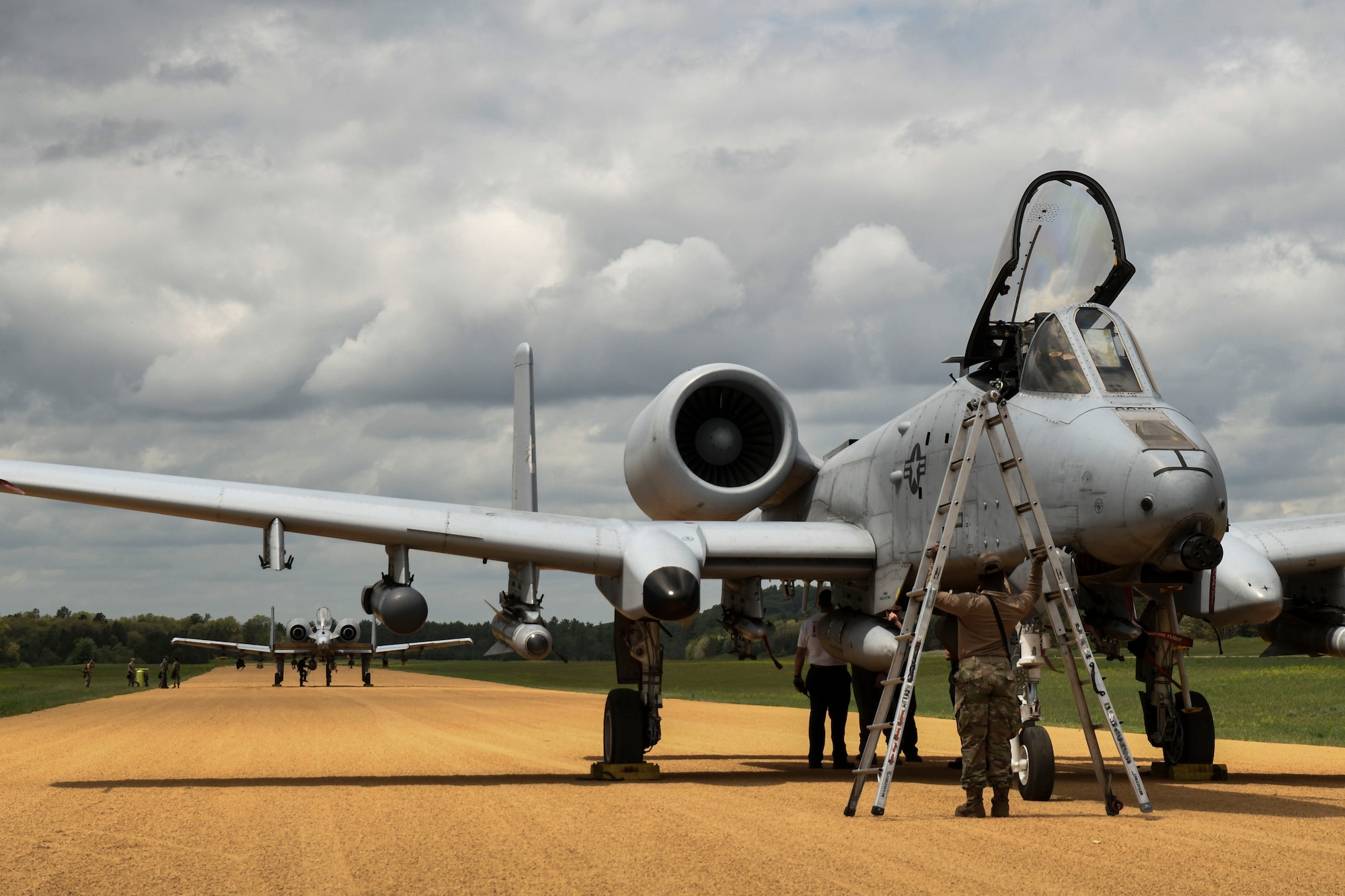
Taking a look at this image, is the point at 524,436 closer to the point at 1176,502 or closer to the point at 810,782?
the point at 810,782

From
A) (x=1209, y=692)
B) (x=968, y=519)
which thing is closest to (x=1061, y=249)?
(x=968, y=519)

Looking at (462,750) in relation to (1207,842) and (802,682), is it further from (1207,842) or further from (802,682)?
(1207,842)

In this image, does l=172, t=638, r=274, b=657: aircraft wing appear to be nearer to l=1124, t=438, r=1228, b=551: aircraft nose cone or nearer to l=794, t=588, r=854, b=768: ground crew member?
l=794, t=588, r=854, b=768: ground crew member

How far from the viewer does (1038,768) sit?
10.0 metres

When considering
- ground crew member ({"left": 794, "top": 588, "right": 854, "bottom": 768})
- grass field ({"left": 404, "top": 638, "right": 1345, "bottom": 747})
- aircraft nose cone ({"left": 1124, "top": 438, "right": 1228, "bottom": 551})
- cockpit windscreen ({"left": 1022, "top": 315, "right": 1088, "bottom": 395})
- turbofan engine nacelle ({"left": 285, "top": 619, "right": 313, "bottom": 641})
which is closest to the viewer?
aircraft nose cone ({"left": 1124, "top": 438, "right": 1228, "bottom": 551})

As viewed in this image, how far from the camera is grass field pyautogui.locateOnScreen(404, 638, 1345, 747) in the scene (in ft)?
80.9

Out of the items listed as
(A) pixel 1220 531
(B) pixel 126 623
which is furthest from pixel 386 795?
(B) pixel 126 623

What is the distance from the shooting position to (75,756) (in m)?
16.9

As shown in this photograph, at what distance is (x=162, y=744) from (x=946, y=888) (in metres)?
16.3

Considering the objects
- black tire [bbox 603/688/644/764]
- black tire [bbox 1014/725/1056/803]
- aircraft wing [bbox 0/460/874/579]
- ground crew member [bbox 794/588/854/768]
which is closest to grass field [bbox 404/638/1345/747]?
black tire [bbox 1014/725/1056/803]

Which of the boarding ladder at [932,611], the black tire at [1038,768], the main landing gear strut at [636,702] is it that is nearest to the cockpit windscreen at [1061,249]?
the boarding ladder at [932,611]

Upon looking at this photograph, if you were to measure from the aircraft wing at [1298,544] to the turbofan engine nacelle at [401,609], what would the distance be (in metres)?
8.40

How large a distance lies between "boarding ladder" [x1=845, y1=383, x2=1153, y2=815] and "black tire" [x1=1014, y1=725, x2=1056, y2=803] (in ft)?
1.50

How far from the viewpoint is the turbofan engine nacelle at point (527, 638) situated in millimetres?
13555
